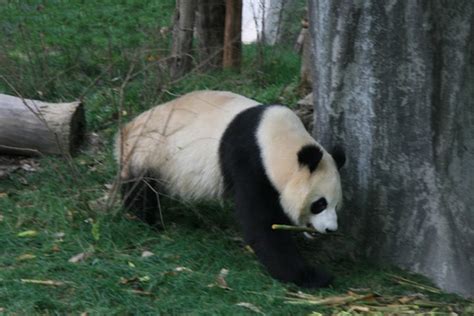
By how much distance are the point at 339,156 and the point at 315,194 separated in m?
0.30

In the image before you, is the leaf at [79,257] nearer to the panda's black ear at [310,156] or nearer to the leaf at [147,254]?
the leaf at [147,254]

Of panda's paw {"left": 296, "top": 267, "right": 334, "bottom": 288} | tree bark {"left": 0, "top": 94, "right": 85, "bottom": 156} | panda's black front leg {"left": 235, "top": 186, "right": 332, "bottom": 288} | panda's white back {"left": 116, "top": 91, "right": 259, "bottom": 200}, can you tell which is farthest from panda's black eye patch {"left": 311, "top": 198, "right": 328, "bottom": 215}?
tree bark {"left": 0, "top": 94, "right": 85, "bottom": 156}

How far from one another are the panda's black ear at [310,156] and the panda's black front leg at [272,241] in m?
0.32

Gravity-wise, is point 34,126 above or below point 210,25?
below

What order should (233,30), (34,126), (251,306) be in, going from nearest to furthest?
(251,306) < (34,126) < (233,30)

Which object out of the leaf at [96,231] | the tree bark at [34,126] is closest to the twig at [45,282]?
the leaf at [96,231]

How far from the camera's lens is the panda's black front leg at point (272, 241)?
5.22 metres

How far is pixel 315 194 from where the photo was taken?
5273 millimetres

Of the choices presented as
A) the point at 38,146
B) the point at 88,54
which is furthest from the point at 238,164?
the point at 88,54

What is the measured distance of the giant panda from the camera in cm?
527

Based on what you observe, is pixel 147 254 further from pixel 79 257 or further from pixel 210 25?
pixel 210 25

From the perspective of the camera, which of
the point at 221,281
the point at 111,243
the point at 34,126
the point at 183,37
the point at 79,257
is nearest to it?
Result: the point at 221,281

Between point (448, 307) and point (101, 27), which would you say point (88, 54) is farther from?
point (448, 307)

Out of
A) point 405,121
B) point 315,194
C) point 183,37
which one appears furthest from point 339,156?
point 183,37
